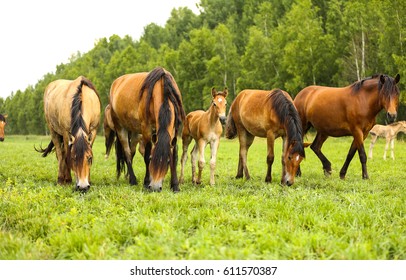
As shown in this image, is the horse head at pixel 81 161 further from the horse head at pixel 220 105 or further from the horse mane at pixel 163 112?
the horse head at pixel 220 105

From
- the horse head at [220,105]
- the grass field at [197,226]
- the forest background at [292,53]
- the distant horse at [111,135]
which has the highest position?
the forest background at [292,53]

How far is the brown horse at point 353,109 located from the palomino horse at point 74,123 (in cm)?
595

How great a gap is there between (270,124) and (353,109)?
2.25 meters

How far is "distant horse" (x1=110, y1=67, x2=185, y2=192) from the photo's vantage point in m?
6.88

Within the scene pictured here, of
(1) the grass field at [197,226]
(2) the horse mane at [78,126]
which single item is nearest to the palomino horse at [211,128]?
(1) the grass field at [197,226]

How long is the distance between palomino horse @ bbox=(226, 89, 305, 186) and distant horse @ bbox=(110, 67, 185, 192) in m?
2.32

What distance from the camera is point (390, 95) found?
9000 millimetres

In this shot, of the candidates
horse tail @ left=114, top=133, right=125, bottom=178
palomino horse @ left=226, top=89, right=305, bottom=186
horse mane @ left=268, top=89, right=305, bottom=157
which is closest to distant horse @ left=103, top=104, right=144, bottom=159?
horse tail @ left=114, top=133, right=125, bottom=178

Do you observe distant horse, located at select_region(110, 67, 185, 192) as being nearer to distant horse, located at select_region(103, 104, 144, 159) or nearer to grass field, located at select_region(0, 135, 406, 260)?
grass field, located at select_region(0, 135, 406, 260)

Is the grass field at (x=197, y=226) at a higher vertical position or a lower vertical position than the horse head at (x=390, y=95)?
lower

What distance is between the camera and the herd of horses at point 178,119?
712 cm

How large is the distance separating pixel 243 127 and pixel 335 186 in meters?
3.25

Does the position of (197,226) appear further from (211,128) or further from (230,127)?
(230,127)

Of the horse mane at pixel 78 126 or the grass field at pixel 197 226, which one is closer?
the grass field at pixel 197 226
